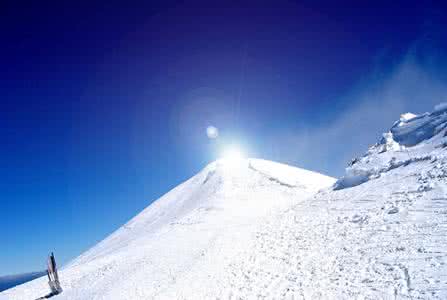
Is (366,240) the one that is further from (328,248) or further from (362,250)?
(328,248)

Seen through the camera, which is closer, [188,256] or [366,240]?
[366,240]

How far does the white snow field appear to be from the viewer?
997cm

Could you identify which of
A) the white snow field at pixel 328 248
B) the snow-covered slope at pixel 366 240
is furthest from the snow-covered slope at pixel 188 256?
the snow-covered slope at pixel 366 240

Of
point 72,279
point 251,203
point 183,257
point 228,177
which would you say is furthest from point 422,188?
point 228,177

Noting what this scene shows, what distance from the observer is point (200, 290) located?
550 inches

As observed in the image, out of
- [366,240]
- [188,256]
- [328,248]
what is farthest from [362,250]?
[188,256]

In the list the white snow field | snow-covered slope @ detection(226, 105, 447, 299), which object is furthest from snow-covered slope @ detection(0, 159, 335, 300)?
snow-covered slope @ detection(226, 105, 447, 299)

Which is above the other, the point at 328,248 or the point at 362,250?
the point at 328,248

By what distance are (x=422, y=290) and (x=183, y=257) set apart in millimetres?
15297

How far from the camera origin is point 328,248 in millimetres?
13531

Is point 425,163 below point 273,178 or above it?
below

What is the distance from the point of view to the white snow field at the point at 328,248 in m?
9.97

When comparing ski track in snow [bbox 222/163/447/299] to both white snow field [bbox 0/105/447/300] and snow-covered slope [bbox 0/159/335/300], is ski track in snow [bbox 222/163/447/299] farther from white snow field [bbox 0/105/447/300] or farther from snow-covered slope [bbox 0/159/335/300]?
snow-covered slope [bbox 0/159/335/300]

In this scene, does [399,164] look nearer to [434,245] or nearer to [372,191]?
[372,191]
